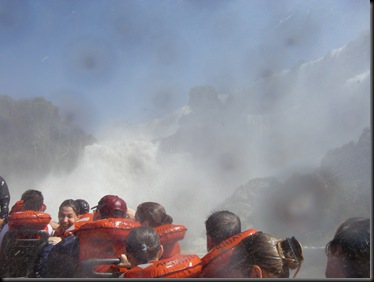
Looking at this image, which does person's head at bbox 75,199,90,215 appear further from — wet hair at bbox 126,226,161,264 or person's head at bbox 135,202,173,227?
wet hair at bbox 126,226,161,264

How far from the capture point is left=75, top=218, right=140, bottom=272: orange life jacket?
3.59m

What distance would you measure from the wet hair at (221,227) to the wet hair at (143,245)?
497 mm

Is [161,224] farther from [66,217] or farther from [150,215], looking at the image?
[66,217]

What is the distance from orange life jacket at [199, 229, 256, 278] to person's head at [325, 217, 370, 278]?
0.61 m

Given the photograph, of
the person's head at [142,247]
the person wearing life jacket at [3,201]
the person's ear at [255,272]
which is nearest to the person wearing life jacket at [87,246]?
the person's head at [142,247]

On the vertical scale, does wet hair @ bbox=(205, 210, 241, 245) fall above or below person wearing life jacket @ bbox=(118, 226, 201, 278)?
above

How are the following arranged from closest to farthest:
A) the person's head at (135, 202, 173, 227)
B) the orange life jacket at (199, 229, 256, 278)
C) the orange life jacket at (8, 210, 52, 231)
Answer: the orange life jacket at (199, 229, 256, 278), the person's head at (135, 202, 173, 227), the orange life jacket at (8, 210, 52, 231)

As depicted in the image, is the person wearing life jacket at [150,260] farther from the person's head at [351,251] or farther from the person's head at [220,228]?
the person's head at [351,251]

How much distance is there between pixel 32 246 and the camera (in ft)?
15.6

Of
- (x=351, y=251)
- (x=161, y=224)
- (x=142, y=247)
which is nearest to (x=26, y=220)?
(x=161, y=224)

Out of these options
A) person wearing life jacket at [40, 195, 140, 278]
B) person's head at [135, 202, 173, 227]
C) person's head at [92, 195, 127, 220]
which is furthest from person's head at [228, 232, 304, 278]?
person's head at [92, 195, 127, 220]

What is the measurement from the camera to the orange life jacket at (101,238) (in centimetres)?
359

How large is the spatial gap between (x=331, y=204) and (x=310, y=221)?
5.66 meters

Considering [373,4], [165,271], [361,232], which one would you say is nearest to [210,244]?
[165,271]
